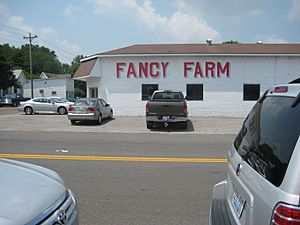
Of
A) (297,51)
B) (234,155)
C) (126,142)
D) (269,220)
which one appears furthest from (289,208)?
(297,51)

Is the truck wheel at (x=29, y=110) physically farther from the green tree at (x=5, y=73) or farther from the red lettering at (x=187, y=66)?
the green tree at (x=5, y=73)

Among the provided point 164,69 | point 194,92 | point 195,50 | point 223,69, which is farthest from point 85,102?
point 223,69

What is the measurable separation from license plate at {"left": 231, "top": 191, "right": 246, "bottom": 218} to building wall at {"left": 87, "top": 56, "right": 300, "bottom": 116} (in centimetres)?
2148

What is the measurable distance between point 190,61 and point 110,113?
23.6 feet

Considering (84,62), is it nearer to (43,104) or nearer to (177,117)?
(43,104)

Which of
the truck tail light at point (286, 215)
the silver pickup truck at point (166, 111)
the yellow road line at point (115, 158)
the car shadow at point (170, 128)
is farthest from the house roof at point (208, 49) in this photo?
the truck tail light at point (286, 215)

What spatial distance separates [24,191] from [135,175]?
174 inches

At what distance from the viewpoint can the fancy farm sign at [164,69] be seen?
24156mm

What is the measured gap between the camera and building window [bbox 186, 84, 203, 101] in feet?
80.0

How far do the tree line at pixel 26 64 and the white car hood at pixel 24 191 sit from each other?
5564 cm

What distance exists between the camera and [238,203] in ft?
8.85

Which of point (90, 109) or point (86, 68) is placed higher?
point (86, 68)

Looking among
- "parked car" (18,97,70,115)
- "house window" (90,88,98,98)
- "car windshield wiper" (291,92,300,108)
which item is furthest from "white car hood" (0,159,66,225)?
"parked car" (18,97,70,115)

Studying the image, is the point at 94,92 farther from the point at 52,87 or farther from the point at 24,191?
the point at 52,87
